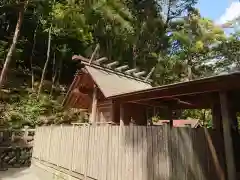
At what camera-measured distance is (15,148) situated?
396 inches

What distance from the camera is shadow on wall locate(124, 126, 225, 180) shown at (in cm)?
390

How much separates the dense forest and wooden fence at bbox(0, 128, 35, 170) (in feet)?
8.71

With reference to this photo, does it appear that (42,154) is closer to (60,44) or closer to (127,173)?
(127,173)

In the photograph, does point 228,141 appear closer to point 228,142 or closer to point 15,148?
point 228,142

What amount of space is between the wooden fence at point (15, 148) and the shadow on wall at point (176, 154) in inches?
289

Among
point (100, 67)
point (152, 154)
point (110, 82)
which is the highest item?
point (100, 67)

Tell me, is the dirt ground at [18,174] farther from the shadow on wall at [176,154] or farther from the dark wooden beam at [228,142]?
the dark wooden beam at [228,142]

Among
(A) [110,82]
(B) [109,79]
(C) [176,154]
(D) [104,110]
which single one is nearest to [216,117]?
(C) [176,154]

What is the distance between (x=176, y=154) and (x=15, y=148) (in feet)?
27.8

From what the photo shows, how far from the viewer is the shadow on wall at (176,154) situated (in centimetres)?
390

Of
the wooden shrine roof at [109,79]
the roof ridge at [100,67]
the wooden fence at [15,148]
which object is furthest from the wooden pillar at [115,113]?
the wooden fence at [15,148]

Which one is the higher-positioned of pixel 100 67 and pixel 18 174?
pixel 100 67

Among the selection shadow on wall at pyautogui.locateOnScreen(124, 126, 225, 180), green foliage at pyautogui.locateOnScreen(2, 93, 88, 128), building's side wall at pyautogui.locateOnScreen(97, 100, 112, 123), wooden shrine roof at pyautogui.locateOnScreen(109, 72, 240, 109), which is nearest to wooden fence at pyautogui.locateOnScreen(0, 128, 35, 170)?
green foliage at pyautogui.locateOnScreen(2, 93, 88, 128)

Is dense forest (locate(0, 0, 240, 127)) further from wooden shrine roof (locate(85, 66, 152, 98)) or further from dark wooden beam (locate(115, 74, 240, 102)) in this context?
dark wooden beam (locate(115, 74, 240, 102))
